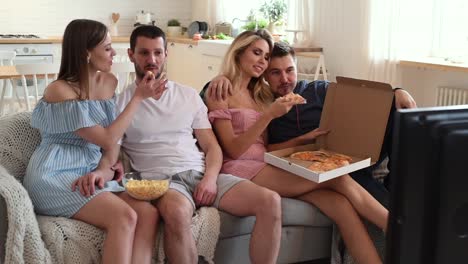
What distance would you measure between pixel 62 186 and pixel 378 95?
1257 mm

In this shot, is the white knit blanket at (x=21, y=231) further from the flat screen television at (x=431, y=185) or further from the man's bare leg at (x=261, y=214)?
the flat screen television at (x=431, y=185)

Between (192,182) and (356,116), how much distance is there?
2.38ft

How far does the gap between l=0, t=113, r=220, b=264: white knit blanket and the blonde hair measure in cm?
67

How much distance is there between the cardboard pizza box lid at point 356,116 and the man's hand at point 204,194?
558 millimetres

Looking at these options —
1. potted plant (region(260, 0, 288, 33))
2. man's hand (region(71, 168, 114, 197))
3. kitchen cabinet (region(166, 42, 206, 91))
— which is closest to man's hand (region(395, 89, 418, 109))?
man's hand (region(71, 168, 114, 197))

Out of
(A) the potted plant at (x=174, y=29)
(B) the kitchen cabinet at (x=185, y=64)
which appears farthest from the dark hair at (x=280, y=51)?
(A) the potted plant at (x=174, y=29)

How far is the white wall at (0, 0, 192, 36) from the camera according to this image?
5.91 m

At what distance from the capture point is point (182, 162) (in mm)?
2172

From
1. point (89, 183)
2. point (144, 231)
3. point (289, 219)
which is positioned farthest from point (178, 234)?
point (289, 219)

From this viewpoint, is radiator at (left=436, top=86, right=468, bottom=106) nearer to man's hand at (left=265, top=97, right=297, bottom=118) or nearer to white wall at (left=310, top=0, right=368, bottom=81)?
white wall at (left=310, top=0, right=368, bottom=81)

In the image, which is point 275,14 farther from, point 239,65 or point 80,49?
point 80,49

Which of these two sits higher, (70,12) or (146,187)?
(70,12)

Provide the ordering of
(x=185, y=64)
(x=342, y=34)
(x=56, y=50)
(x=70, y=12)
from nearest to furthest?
1. (x=342, y=34)
2. (x=56, y=50)
3. (x=185, y=64)
4. (x=70, y=12)

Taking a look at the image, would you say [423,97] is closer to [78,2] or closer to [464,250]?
[464,250]
